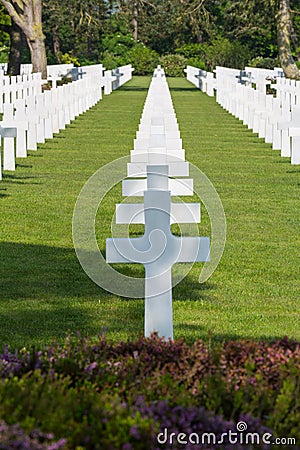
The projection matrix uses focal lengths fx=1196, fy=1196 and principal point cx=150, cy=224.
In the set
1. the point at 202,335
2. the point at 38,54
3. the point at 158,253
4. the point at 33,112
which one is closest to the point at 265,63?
the point at 38,54

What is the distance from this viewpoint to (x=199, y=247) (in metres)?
6.11

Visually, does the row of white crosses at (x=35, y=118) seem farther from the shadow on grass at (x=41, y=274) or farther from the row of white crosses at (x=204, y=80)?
the row of white crosses at (x=204, y=80)

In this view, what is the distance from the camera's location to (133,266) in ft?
32.0

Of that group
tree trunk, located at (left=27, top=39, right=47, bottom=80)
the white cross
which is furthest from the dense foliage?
tree trunk, located at (left=27, top=39, right=47, bottom=80)

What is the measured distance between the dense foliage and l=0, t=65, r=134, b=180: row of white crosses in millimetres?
11906

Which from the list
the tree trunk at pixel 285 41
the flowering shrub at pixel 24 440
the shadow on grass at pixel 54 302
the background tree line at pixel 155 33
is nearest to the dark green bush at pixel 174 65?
the background tree line at pixel 155 33

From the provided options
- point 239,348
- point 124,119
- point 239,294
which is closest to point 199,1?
point 124,119

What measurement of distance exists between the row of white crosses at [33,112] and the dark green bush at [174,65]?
131 ft

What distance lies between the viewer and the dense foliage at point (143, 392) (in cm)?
367

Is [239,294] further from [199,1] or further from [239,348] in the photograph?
[199,1]

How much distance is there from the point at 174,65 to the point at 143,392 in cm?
7286

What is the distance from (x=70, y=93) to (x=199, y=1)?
70.3 ft

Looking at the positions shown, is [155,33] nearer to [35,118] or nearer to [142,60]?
[142,60]

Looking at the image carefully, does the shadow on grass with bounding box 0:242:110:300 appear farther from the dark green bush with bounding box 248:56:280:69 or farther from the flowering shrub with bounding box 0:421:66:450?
the dark green bush with bounding box 248:56:280:69
